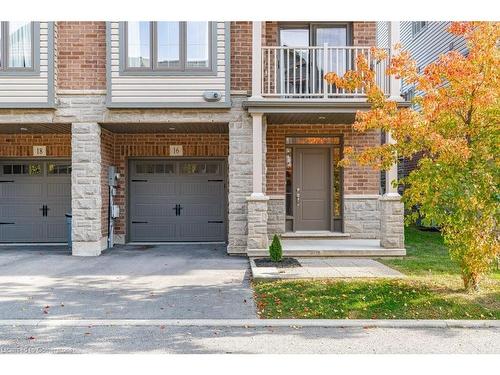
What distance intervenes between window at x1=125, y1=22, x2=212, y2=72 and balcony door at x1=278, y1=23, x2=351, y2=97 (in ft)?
6.11

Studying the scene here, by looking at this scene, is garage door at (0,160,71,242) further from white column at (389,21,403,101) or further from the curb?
white column at (389,21,403,101)

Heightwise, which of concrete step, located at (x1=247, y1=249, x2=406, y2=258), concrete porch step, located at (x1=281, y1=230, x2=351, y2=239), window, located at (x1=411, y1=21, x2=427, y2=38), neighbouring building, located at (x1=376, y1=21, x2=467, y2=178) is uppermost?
window, located at (x1=411, y1=21, x2=427, y2=38)

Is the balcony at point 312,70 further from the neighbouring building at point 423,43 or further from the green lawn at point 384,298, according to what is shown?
the neighbouring building at point 423,43

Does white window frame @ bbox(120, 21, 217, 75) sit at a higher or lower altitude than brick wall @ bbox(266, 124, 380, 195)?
higher

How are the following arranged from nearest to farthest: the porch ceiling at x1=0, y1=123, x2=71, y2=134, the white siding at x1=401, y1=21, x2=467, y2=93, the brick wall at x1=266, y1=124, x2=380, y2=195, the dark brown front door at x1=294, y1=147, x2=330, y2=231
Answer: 1. the porch ceiling at x1=0, y1=123, x2=71, y2=134
2. the brick wall at x1=266, y1=124, x2=380, y2=195
3. the dark brown front door at x1=294, y1=147, x2=330, y2=231
4. the white siding at x1=401, y1=21, x2=467, y2=93

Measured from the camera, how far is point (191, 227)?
12023mm

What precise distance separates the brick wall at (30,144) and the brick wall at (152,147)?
144 centimetres

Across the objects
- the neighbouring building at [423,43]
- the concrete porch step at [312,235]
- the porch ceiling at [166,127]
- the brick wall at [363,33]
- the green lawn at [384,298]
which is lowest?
the green lawn at [384,298]

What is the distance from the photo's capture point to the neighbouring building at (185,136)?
9.66m

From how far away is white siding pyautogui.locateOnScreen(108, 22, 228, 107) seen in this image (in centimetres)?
966

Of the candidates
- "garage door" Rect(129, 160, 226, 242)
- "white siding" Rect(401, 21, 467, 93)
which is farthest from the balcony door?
"white siding" Rect(401, 21, 467, 93)

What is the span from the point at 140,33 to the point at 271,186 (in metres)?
4.96

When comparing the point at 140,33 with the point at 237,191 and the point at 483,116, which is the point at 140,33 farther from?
the point at 483,116

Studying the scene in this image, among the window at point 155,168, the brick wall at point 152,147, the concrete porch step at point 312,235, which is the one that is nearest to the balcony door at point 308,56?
the brick wall at point 152,147
